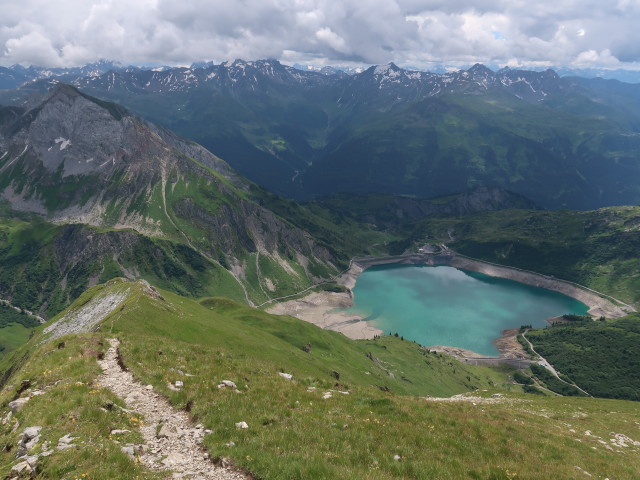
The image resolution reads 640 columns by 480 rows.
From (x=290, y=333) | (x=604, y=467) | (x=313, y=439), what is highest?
(x=313, y=439)

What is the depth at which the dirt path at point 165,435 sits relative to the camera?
52.2 ft

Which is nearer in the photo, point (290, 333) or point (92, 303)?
point (92, 303)

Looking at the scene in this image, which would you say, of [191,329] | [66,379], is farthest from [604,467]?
[191,329]

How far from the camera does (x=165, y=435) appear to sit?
18891 mm

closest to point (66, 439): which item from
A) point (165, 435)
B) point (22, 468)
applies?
point (22, 468)

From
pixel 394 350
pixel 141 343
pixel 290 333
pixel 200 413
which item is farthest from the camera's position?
pixel 394 350

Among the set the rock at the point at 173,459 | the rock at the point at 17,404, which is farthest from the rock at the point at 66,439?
the rock at the point at 17,404

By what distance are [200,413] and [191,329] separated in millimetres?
51099

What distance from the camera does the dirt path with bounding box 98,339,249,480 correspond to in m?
15.9

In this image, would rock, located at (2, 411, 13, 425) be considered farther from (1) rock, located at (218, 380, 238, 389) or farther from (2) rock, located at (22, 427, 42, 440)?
(1) rock, located at (218, 380, 238, 389)

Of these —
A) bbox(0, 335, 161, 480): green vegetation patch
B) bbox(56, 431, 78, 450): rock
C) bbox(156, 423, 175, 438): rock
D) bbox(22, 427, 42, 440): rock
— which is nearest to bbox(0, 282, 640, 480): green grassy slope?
bbox(0, 335, 161, 480): green vegetation patch

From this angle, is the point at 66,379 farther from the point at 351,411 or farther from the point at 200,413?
the point at 351,411

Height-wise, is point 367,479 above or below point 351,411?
above

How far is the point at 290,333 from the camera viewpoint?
11269 cm
